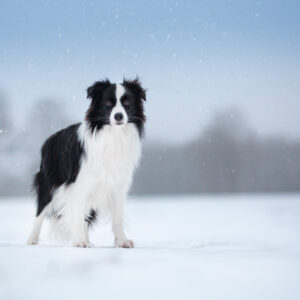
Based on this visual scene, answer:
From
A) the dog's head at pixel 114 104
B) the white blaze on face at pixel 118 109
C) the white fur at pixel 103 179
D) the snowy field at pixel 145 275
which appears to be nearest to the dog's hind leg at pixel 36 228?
Result: the white fur at pixel 103 179

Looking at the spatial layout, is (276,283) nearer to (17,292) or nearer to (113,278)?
(113,278)

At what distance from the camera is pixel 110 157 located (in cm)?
417

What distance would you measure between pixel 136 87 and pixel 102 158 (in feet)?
2.72

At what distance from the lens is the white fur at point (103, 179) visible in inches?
162

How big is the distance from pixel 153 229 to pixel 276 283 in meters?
5.55

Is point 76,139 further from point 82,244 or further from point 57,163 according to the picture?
point 82,244

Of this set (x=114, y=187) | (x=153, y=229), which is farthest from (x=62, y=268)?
(x=153, y=229)

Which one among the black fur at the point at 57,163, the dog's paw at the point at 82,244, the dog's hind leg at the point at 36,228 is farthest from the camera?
the dog's hind leg at the point at 36,228

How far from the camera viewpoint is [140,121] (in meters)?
4.42

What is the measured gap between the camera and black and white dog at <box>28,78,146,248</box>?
13.5 feet

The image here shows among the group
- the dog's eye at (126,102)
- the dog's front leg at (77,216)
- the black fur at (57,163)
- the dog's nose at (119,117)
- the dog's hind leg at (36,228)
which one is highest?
the dog's eye at (126,102)

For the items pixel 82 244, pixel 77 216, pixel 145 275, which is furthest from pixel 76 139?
pixel 145 275

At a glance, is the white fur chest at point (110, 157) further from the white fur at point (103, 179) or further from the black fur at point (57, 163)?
the black fur at point (57, 163)

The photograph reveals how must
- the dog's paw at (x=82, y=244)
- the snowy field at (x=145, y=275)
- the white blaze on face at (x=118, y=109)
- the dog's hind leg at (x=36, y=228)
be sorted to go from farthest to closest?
the dog's hind leg at (x=36, y=228), the white blaze on face at (x=118, y=109), the dog's paw at (x=82, y=244), the snowy field at (x=145, y=275)
